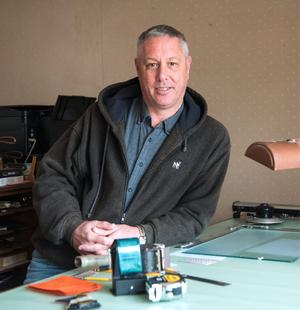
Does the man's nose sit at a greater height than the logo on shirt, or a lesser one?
greater

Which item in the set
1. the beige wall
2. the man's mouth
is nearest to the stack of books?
the beige wall

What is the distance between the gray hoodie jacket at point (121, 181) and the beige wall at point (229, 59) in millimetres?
804

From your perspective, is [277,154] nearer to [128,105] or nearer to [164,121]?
[164,121]

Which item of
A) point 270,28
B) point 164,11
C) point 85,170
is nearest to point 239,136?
point 270,28

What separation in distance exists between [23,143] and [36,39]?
2.74 ft

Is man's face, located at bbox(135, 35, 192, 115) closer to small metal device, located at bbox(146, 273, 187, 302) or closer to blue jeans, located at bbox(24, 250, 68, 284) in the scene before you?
blue jeans, located at bbox(24, 250, 68, 284)

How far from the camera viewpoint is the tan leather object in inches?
59.5

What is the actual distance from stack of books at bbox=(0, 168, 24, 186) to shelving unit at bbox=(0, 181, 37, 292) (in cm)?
3

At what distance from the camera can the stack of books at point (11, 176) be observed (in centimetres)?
282

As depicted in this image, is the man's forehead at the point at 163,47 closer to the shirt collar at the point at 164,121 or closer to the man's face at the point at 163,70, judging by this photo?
the man's face at the point at 163,70

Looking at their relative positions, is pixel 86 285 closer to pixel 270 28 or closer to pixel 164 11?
pixel 270 28

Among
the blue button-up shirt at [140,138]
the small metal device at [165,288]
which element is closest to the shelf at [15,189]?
the blue button-up shirt at [140,138]

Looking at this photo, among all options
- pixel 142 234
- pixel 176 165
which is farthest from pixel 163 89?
pixel 142 234

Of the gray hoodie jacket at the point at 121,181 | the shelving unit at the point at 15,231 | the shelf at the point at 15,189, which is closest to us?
the gray hoodie jacket at the point at 121,181
